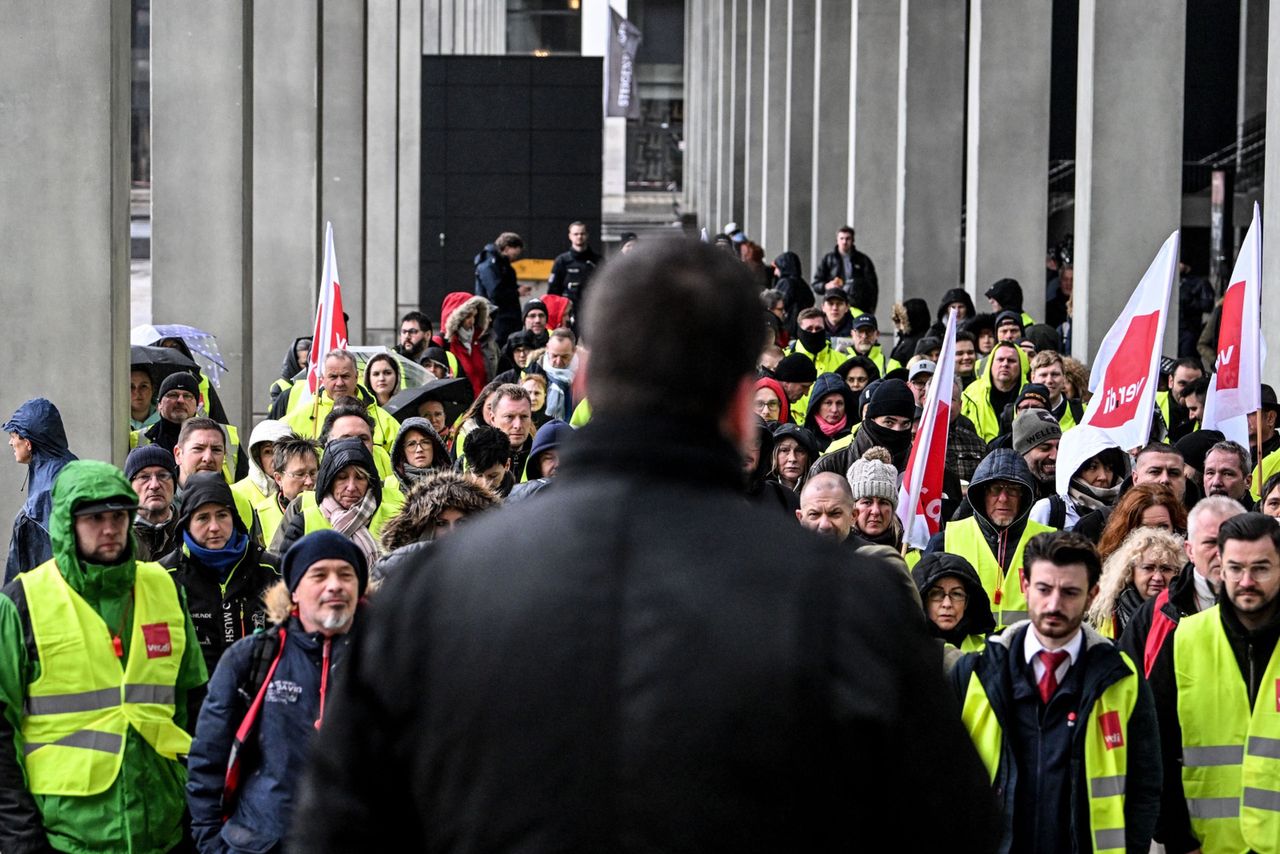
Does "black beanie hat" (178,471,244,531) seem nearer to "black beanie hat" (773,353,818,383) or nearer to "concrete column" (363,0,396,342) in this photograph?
"black beanie hat" (773,353,818,383)

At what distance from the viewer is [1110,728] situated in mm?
6352

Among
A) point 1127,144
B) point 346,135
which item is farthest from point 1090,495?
point 346,135

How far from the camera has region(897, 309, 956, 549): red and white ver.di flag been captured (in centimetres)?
955

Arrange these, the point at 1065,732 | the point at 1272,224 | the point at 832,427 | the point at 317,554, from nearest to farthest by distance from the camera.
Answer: the point at 317,554, the point at 1065,732, the point at 832,427, the point at 1272,224

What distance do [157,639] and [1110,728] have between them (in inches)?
112

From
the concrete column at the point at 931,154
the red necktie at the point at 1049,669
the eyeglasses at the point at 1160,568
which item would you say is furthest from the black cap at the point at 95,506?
the concrete column at the point at 931,154

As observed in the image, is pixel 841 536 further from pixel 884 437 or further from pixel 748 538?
pixel 748 538

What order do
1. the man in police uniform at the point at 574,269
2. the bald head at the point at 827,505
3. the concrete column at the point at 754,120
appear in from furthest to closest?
the concrete column at the point at 754,120, the man in police uniform at the point at 574,269, the bald head at the point at 827,505

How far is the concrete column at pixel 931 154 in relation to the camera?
1026 inches

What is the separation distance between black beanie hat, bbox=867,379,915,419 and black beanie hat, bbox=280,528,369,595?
5.15 meters

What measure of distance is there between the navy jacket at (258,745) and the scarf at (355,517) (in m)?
2.68

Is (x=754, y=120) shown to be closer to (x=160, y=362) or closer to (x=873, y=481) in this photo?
(x=160, y=362)

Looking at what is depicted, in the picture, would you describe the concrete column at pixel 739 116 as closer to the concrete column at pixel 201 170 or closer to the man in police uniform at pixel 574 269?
the man in police uniform at pixel 574 269

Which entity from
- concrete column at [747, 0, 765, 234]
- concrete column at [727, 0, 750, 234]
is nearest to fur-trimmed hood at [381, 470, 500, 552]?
concrete column at [747, 0, 765, 234]
